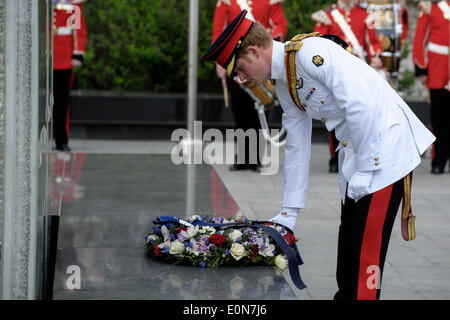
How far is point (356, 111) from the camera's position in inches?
142

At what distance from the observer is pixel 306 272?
5078 mm

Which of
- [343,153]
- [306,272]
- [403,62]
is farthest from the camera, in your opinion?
[403,62]

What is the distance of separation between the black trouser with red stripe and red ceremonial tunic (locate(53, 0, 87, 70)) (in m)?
6.75

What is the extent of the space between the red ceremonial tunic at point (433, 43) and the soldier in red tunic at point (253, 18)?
4.87ft

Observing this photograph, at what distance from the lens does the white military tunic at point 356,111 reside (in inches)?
143

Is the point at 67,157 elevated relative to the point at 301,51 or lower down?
lower down

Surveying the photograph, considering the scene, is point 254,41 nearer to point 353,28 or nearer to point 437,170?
point 353,28

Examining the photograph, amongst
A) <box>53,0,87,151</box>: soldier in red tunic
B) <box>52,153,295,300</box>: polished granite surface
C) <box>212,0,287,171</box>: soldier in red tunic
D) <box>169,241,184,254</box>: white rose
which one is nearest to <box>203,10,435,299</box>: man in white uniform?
<box>52,153,295,300</box>: polished granite surface

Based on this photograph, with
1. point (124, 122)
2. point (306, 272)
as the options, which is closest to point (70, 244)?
→ point (306, 272)

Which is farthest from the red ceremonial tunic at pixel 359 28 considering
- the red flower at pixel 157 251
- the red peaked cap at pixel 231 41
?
the red peaked cap at pixel 231 41

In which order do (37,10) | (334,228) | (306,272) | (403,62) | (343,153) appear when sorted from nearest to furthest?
1. (37,10)
2. (343,153)
3. (306,272)
4. (334,228)
5. (403,62)

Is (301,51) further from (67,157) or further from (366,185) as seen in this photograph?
(67,157)

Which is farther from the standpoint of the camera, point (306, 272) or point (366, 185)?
point (306, 272)
